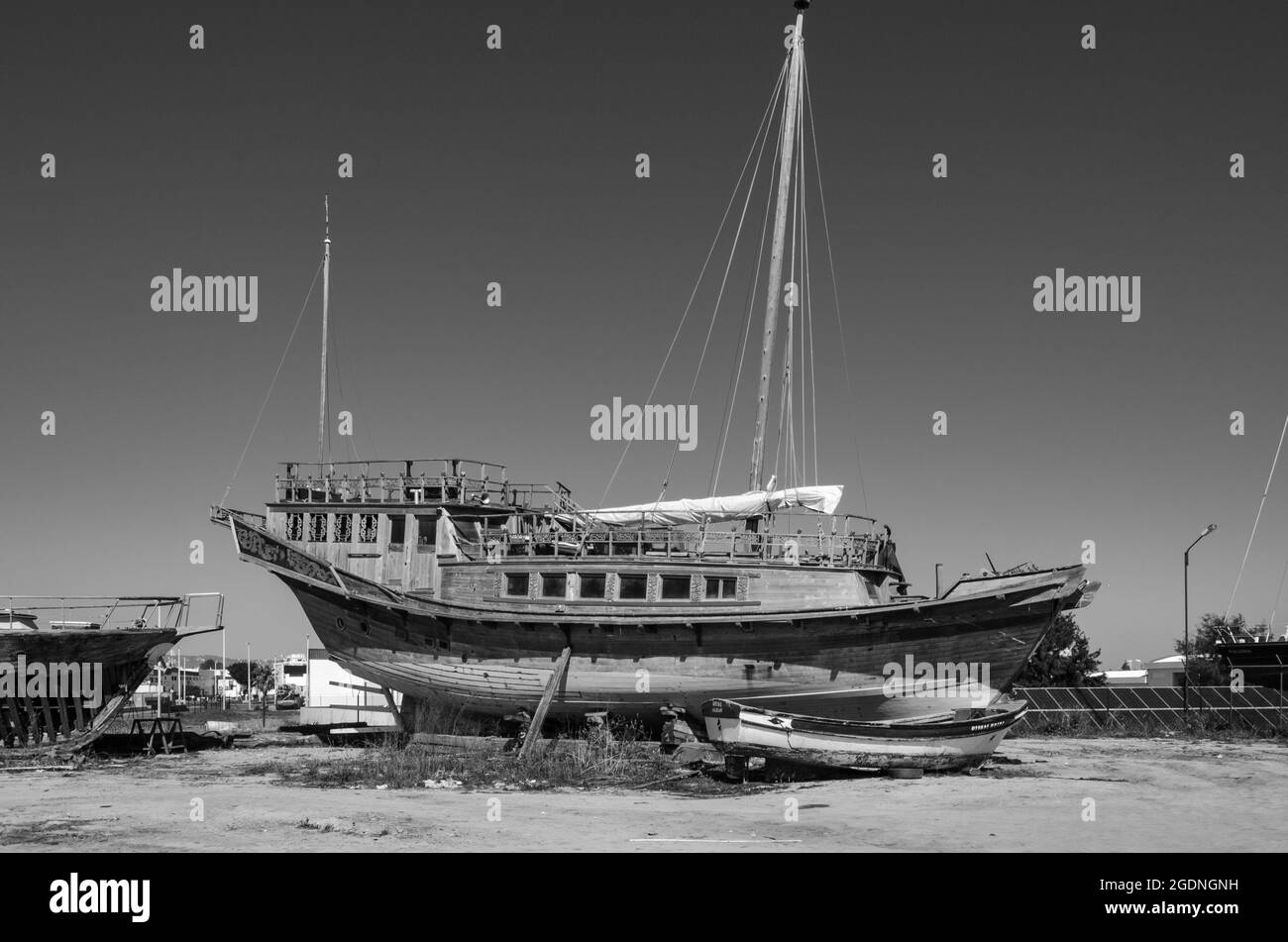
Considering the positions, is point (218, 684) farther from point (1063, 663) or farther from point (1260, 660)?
point (1260, 660)

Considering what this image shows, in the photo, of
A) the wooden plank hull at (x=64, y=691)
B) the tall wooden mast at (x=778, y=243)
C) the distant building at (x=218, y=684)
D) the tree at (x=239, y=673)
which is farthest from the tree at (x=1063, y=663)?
the tree at (x=239, y=673)

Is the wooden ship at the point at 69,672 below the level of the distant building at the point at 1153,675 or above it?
above

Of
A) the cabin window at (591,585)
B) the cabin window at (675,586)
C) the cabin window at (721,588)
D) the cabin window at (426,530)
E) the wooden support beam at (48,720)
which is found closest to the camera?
the wooden support beam at (48,720)

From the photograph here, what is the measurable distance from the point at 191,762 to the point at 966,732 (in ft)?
60.1

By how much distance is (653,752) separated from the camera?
27.7 m

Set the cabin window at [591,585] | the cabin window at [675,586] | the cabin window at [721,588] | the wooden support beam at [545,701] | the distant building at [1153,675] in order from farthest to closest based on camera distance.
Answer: the distant building at [1153,675], the cabin window at [591,585], the cabin window at [675,586], the cabin window at [721,588], the wooden support beam at [545,701]

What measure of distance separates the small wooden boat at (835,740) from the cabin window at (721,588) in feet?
17.4

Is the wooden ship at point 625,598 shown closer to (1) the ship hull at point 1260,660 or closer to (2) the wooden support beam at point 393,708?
(2) the wooden support beam at point 393,708

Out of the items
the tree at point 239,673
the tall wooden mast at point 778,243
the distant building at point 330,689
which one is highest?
the tall wooden mast at point 778,243

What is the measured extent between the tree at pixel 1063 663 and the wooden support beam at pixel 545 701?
3451 centimetres

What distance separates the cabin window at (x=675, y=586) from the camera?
1143 inches

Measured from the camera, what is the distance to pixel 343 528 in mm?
32625

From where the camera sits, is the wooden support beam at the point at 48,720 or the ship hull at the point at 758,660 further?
the wooden support beam at the point at 48,720

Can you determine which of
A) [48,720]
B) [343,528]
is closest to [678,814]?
[343,528]
